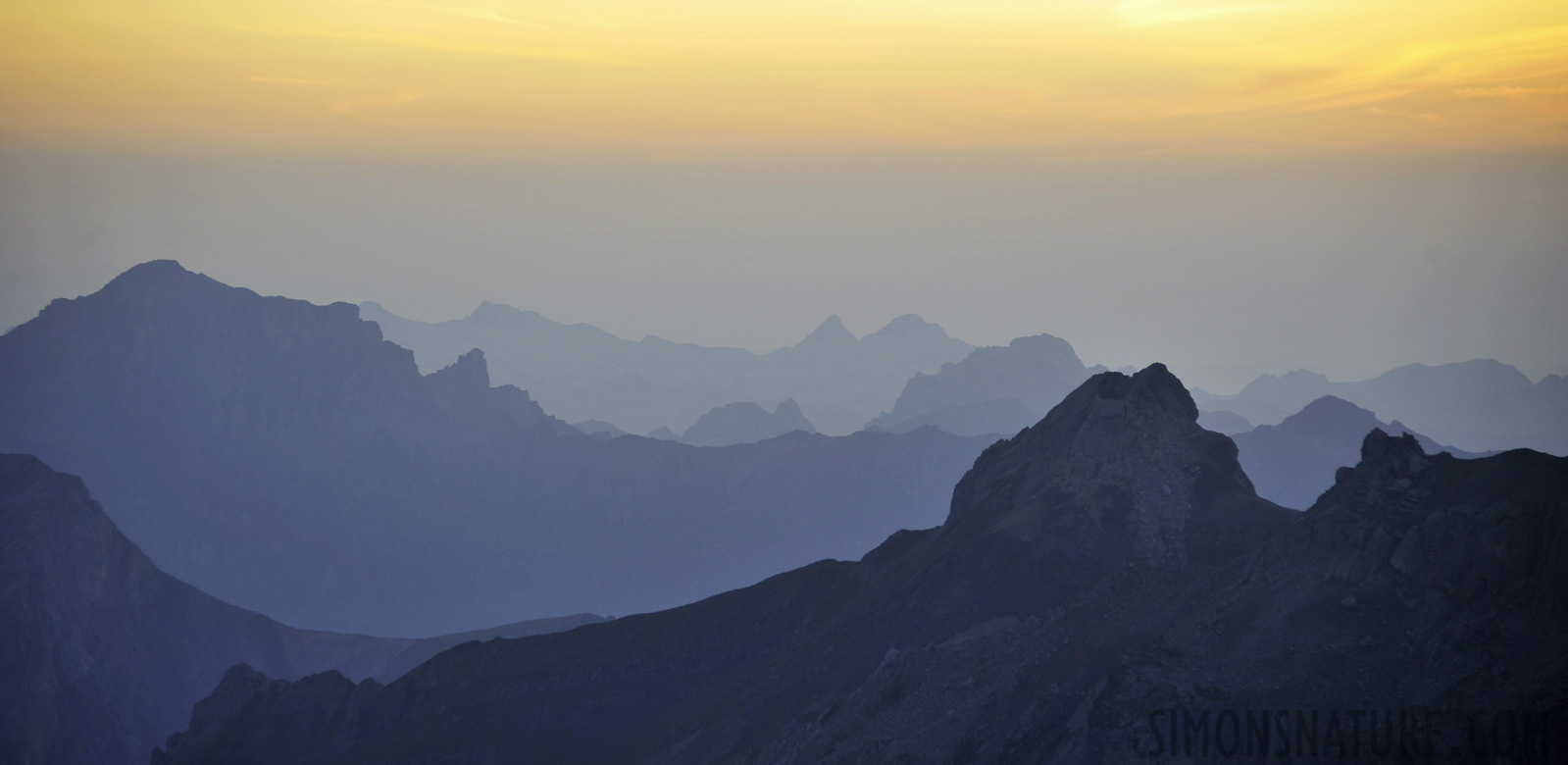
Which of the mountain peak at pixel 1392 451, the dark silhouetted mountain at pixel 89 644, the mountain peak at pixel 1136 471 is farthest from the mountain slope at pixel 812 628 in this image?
the dark silhouetted mountain at pixel 89 644

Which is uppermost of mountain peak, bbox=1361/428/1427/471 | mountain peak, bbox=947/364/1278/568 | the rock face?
mountain peak, bbox=947/364/1278/568

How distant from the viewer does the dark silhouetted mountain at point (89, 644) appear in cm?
16288

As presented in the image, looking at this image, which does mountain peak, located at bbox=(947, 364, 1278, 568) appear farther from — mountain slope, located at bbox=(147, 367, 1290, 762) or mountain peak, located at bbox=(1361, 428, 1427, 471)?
mountain peak, located at bbox=(1361, 428, 1427, 471)

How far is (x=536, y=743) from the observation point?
116562 mm

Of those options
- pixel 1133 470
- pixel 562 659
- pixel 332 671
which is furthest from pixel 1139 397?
pixel 332 671

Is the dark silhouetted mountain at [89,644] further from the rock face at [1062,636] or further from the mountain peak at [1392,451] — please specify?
the mountain peak at [1392,451]

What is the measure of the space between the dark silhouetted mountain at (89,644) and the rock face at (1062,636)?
1505 inches

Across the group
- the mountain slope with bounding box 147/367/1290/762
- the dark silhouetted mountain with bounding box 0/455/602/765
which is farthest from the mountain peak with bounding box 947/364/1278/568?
the dark silhouetted mountain with bounding box 0/455/602/765

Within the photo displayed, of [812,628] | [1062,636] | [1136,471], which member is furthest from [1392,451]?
[812,628]

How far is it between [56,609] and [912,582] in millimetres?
129408

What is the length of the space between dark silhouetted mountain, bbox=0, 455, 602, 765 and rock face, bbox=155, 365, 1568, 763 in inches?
1505

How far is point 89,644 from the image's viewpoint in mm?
180875

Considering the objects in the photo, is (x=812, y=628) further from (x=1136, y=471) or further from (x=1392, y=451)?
(x=1392, y=451)

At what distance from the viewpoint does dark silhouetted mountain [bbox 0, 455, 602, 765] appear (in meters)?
163
